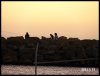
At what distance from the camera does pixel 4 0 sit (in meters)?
4.64

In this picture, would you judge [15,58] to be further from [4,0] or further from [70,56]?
[4,0]

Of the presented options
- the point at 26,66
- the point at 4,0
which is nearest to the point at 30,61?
the point at 26,66

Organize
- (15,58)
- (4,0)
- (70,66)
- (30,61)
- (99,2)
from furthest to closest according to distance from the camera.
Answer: (70,66), (30,61), (15,58), (4,0), (99,2)

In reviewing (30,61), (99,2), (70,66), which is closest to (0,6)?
(99,2)

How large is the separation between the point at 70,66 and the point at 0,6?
26297 millimetres

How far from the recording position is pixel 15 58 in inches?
1003

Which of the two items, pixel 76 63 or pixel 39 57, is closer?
pixel 39 57

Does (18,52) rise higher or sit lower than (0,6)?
lower

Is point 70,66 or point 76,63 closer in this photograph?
point 76,63

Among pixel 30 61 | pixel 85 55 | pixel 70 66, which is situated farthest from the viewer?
pixel 70 66

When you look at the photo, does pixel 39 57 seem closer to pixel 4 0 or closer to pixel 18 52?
pixel 18 52

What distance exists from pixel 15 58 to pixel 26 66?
18.6ft

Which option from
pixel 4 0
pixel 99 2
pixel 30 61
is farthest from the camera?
pixel 30 61

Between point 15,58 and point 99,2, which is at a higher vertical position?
point 99,2
